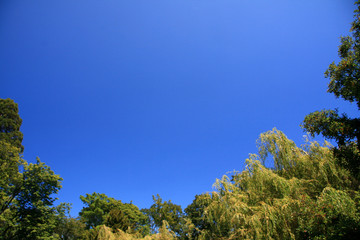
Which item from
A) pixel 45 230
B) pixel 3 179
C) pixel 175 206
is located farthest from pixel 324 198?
pixel 175 206

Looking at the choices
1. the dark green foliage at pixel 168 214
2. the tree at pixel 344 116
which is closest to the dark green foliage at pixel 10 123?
the dark green foliage at pixel 168 214

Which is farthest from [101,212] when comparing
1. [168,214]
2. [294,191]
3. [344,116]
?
[344,116]

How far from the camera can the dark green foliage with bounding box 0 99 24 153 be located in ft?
63.5

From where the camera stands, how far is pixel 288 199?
5.59 meters

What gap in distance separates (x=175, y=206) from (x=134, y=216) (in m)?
6.58

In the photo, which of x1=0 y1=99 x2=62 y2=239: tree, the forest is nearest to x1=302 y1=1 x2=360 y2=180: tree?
the forest

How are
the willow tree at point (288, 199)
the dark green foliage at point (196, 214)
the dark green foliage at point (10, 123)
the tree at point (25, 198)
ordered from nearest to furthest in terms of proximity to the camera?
the willow tree at point (288, 199) < the tree at point (25, 198) < the dark green foliage at point (10, 123) < the dark green foliage at point (196, 214)

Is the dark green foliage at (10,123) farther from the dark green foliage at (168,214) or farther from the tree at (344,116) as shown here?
the tree at (344,116)

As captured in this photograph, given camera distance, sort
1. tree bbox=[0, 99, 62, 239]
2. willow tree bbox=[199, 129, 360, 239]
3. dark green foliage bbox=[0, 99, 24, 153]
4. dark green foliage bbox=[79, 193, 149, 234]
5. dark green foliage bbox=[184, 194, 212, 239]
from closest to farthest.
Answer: willow tree bbox=[199, 129, 360, 239]
tree bbox=[0, 99, 62, 239]
dark green foliage bbox=[0, 99, 24, 153]
dark green foliage bbox=[184, 194, 212, 239]
dark green foliage bbox=[79, 193, 149, 234]

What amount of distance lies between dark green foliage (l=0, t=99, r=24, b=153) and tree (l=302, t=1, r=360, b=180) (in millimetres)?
27263

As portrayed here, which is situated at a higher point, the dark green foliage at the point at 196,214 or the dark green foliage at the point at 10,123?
the dark green foliage at the point at 10,123

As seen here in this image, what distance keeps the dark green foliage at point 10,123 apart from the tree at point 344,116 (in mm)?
27263

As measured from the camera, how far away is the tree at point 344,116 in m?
5.09

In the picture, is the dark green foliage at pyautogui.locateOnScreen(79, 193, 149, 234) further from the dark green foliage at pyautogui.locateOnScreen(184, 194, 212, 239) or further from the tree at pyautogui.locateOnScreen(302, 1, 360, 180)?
the tree at pyautogui.locateOnScreen(302, 1, 360, 180)
